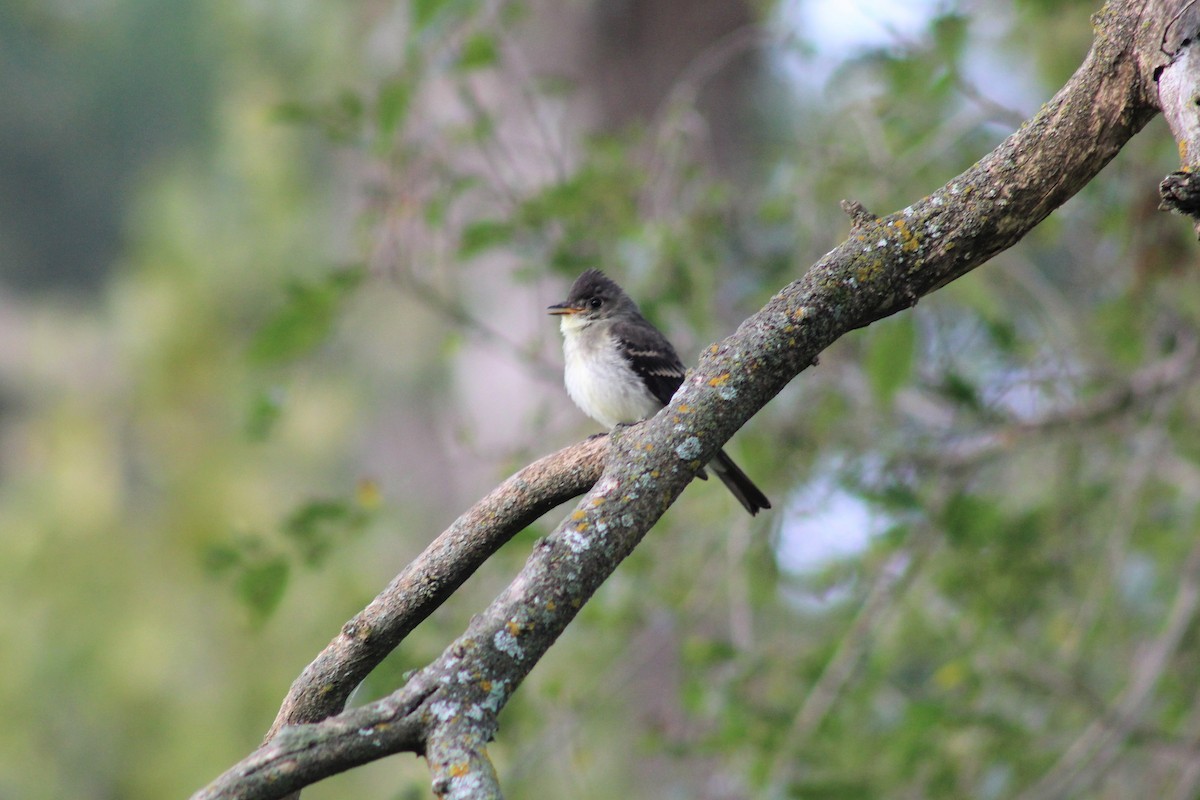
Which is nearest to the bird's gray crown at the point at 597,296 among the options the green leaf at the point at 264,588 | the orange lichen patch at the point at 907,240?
the green leaf at the point at 264,588

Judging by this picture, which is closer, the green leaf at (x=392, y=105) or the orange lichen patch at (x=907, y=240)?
the orange lichen patch at (x=907, y=240)

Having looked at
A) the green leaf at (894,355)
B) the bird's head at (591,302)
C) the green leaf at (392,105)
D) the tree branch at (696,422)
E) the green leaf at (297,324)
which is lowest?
the tree branch at (696,422)

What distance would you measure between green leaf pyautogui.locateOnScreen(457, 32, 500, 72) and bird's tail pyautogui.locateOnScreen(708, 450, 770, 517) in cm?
153

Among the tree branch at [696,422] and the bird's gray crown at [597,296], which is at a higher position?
the bird's gray crown at [597,296]

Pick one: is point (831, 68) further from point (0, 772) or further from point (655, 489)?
point (0, 772)

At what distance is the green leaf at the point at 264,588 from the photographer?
13.1 feet

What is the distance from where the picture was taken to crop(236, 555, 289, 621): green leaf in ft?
13.1

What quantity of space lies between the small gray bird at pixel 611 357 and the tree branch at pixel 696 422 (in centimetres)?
273

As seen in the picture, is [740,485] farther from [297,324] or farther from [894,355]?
[297,324]

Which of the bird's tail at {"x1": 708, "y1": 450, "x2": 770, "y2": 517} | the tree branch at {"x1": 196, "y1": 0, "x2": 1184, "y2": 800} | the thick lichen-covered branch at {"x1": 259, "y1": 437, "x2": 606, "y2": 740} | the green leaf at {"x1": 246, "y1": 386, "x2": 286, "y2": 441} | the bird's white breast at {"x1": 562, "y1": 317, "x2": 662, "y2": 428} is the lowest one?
the tree branch at {"x1": 196, "y1": 0, "x2": 1184, "y2": 800}

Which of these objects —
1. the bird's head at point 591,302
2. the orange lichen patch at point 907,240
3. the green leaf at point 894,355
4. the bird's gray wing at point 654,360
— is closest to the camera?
the orange lichen patch at point 907,240

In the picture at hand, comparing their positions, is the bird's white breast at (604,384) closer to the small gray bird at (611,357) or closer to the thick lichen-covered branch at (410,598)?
the small gray bird at (611,357)

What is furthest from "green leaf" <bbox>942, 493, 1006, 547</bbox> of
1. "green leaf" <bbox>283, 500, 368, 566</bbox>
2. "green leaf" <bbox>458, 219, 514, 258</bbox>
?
"green leaf" <bbox>283, 500, 368, 566</bbox>

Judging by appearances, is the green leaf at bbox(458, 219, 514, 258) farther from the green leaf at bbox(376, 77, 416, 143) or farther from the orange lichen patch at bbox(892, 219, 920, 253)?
the orange lichen patch at bbox(892, 219, 920, 253)
